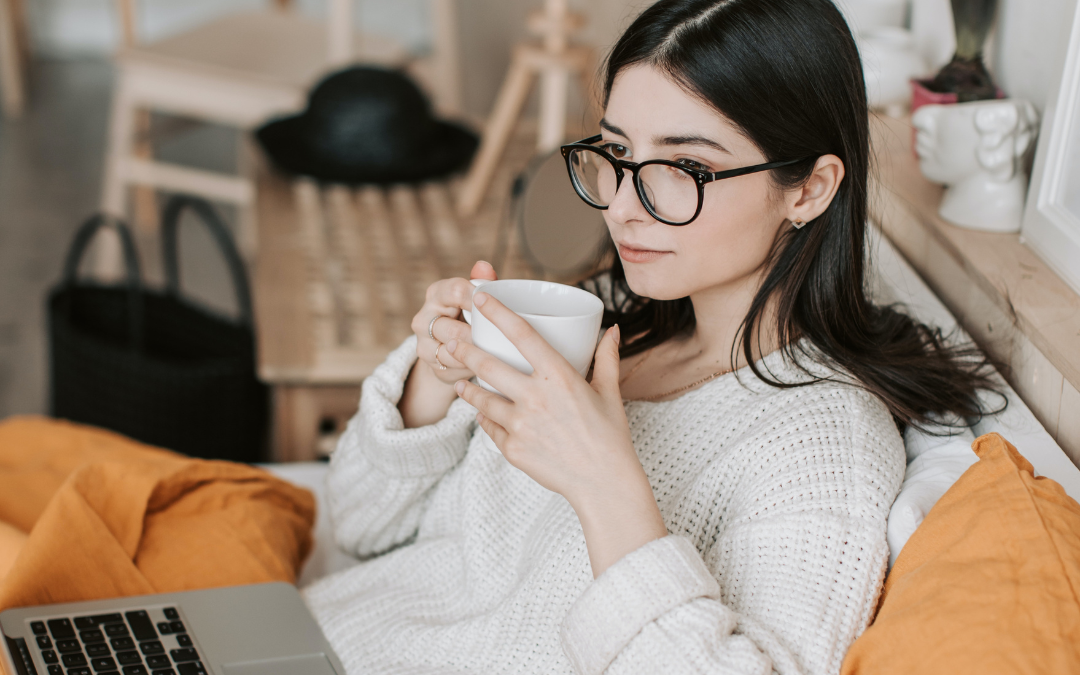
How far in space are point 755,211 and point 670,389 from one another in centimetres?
25

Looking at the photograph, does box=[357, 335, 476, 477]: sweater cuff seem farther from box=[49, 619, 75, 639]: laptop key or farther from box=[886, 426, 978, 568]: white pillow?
box=[886, 426, 978, 568]: white pillow

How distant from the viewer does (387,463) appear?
1.10 m

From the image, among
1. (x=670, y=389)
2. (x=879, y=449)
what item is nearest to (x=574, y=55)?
(x=670, y=389)

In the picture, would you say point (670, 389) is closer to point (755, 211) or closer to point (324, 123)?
point (755, 211)

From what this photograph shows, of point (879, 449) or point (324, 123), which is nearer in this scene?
point (879, 449)

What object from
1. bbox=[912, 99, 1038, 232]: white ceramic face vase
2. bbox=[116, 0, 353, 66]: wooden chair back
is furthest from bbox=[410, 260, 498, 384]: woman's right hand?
bbox=[116, 0, 353, 66]: wooden chair back

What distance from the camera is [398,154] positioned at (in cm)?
250

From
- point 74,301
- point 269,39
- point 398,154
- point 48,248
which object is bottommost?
point 48,248

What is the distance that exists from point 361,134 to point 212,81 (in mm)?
597

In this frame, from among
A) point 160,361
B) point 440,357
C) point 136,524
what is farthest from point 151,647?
point 160,361

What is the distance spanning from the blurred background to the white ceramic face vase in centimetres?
9

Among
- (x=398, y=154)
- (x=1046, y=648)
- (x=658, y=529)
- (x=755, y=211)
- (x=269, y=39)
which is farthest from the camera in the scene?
(x=269, y=39)

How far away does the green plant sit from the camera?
1268mm

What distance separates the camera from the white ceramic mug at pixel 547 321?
0.77 meters
